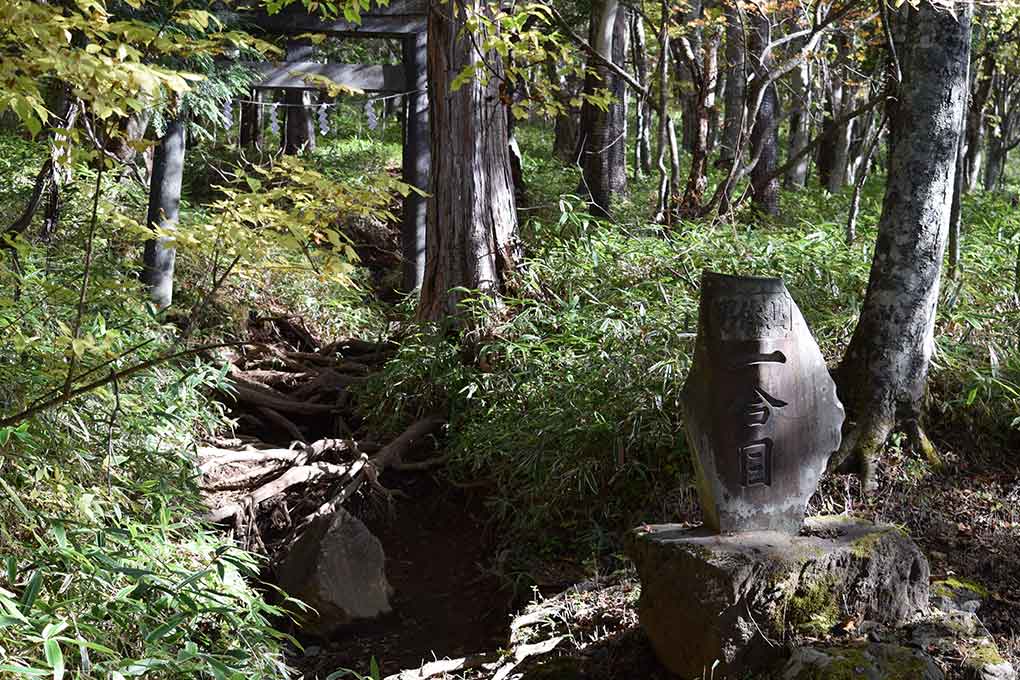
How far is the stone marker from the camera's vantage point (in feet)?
13.4

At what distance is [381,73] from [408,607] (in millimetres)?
5867

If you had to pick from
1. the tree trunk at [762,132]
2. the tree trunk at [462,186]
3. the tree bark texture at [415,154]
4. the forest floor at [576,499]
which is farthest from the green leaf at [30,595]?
the tree trunk at [762,132]

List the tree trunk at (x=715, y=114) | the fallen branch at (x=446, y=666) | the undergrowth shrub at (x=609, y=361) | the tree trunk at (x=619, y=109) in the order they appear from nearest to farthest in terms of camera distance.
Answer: the fallen branch at (x=446, y=666) → the undergrowth shrub at (x=609, y=361) → the tree trunk at (x=715, y=114) → the tree trunk at (x=619, y=109)

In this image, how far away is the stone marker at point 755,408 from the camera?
409 centimetres

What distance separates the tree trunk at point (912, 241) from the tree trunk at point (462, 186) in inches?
126

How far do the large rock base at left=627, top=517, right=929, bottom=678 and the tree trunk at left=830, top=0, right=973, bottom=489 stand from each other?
135cm

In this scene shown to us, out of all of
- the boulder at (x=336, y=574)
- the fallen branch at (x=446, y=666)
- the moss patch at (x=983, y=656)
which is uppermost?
the moss patch at (x=983, y=656)

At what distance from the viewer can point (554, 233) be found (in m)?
8.17

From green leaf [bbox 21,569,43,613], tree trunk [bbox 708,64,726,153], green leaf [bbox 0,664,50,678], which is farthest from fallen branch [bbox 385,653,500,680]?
tree trunk [bbox 708,64,726,153]

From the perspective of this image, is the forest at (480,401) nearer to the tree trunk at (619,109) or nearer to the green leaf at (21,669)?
the green leaf at (21,669)

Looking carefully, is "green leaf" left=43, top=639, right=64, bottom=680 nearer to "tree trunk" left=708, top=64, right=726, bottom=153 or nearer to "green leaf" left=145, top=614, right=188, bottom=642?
"green leaf" left=145, top=614, right=188, bottom=642

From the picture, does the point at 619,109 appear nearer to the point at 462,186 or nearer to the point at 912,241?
the point at 462,186

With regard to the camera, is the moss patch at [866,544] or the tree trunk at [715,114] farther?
the tree trunk at [715,114]

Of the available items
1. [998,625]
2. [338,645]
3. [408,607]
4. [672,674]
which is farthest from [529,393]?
[998,625]
